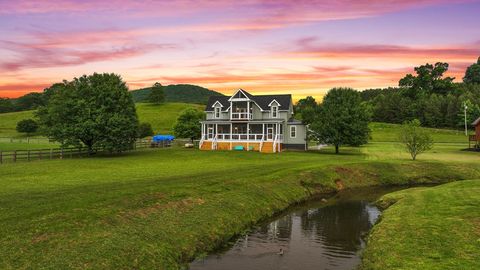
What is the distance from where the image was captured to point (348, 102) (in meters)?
65.6

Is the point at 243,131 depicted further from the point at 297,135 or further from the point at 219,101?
the point at 297,135

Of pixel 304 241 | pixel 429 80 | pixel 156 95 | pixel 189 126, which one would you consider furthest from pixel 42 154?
pixel 429 80

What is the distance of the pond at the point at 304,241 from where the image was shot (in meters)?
17.5

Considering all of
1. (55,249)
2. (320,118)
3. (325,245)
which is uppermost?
(320,118)

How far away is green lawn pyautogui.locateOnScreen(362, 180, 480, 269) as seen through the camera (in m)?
15.1

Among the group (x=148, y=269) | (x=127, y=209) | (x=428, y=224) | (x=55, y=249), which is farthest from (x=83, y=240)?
(x=428, y=224)

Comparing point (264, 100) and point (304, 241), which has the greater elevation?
point (264, 100)

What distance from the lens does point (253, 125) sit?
7131 cm

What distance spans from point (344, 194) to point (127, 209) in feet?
73.2

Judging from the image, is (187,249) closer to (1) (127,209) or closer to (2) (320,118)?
(1) (127,209)

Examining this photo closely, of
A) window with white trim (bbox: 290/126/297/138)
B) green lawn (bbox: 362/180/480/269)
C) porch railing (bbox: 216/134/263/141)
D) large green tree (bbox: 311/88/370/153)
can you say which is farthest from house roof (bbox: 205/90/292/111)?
green lawn (bbox: 362/180/480/269)

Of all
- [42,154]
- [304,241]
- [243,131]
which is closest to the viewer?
[304,241]

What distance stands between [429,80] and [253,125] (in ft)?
449

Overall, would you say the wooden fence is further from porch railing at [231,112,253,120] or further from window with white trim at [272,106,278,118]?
window with white trim at [272,106,278,118]
